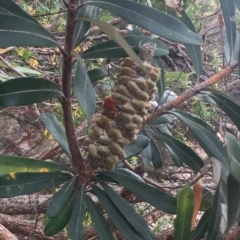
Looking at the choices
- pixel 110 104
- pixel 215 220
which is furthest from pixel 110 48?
pixel 215 220

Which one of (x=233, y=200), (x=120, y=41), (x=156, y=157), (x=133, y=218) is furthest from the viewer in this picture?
(x=156, y=157)

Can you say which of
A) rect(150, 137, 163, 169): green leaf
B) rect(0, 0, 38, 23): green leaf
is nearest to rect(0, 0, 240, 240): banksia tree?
rect(0, 0, 38, 23): green leaf

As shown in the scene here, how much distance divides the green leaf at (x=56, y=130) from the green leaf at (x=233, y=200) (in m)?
0.32

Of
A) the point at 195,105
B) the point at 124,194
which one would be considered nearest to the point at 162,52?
the point at 124,194

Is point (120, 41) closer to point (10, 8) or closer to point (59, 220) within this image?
point (10, 8)

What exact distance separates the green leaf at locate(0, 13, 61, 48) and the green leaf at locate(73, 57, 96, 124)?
0.06 meters

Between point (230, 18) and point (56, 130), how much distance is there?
0.41 metres

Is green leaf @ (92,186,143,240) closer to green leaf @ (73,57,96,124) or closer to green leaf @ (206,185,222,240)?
green leaf @ (206,185,222,240)

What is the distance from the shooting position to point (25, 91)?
1.71 feet

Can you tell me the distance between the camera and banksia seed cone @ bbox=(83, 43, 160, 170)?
57 cm

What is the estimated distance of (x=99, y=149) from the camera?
0.60m

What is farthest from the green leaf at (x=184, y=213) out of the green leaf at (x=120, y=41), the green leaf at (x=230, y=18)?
the green leaf at (x=230, y=18)

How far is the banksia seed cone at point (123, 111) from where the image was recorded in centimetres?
57

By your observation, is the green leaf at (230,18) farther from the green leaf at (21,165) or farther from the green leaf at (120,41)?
the green leaf at (21,165)
